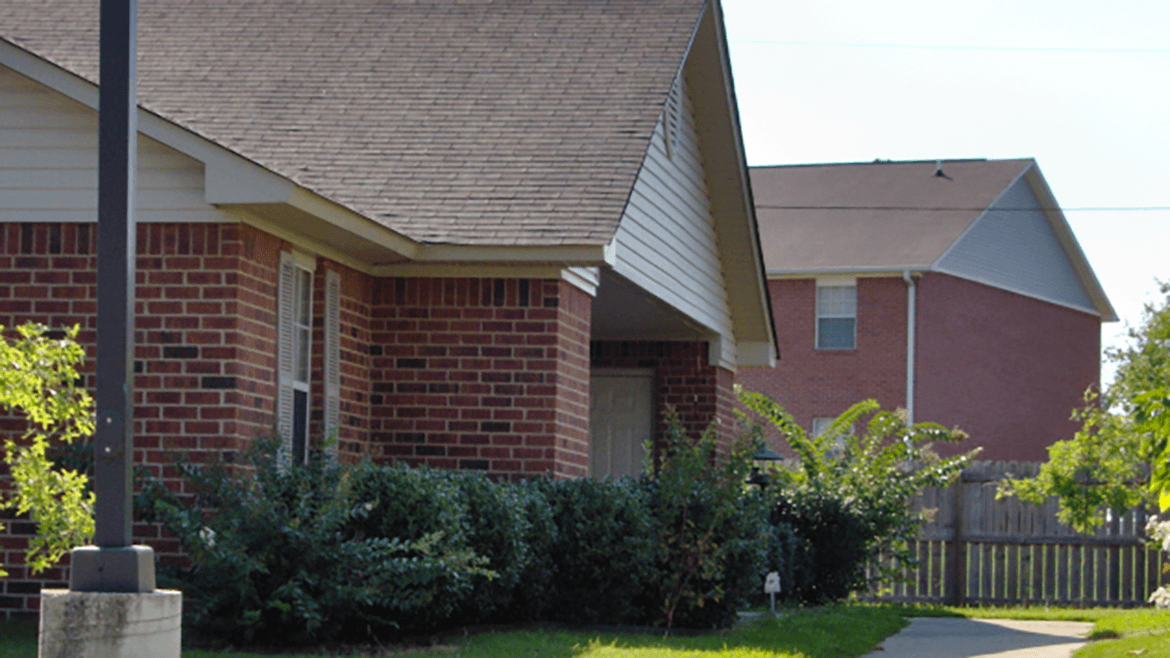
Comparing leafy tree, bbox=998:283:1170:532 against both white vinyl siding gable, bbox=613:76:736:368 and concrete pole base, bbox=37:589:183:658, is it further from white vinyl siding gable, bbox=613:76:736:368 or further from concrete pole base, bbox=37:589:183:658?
concrete pole base, bbox=37:589:183:658

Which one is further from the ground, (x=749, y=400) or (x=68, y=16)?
(x=68, y=16)

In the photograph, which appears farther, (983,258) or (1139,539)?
(983,258)

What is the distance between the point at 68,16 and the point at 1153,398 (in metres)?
10.6

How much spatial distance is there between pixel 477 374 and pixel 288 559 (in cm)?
318

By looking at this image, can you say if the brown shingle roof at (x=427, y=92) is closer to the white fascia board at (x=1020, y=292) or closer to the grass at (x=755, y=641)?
the grass at (x=755, y=641)

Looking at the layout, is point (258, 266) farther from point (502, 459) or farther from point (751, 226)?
point (751, 226)

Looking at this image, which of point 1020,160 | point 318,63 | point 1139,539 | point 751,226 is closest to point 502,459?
point 318,63

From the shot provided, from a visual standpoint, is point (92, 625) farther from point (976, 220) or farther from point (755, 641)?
point (976, 220)

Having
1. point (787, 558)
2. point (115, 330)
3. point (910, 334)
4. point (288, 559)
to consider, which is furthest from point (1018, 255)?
point (115, 330)

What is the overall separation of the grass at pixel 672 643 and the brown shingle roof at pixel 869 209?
62.2ft

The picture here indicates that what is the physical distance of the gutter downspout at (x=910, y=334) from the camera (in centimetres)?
3077

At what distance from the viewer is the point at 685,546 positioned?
11188 mm

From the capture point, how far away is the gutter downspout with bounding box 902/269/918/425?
1211 inches

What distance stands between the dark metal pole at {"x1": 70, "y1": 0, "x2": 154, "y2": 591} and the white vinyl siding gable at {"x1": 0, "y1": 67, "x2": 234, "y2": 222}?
3.62m
